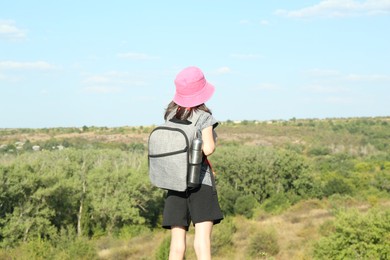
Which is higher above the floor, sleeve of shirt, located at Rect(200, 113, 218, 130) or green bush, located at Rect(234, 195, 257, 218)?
sleeve of shirt, located at Rect(200, 113, 218, 130)

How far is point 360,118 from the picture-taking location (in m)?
196

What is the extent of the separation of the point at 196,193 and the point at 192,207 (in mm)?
106

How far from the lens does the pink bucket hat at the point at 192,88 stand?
166 inches

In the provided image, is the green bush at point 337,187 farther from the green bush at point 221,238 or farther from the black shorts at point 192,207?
the black shorts at point 192,207

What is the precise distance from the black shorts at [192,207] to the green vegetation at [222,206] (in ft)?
31.8

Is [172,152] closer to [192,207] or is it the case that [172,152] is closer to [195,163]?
[195,163]

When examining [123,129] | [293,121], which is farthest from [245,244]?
[293,121]

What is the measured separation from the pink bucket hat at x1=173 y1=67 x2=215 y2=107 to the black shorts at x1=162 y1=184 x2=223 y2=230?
622mm

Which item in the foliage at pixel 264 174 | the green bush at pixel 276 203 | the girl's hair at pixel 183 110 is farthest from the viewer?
the foliage at pixel 264 174

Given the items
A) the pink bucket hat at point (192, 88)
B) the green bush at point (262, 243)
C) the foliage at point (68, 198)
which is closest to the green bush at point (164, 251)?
the green bush at point (262, 243)

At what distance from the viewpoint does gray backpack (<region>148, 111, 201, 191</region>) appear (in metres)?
4.01

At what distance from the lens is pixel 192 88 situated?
13.8 ft

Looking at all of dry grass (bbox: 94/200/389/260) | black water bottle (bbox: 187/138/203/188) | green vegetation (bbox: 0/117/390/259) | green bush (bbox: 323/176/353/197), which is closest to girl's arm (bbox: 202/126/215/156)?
black water bottle (bbox: 187/138/203/188)

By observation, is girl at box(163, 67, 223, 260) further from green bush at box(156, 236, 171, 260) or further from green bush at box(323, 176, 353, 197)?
green bush at box(323, 176, 353, 197)
